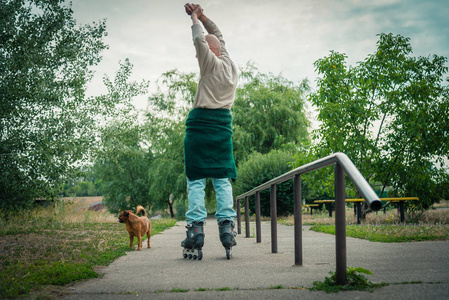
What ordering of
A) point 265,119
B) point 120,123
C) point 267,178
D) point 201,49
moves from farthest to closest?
point 265,119, point 267,178, point 120,123, point 201,49

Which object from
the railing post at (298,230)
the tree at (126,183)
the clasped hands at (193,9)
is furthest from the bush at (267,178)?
the tree at (126,183)

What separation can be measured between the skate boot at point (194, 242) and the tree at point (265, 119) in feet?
55.1

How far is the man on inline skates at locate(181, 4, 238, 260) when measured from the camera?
11.3 feet

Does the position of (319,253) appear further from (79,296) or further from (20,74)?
(20,74)

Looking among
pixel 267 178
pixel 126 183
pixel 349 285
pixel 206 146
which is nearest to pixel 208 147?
pixel 206 146

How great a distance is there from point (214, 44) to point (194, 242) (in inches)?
72.6

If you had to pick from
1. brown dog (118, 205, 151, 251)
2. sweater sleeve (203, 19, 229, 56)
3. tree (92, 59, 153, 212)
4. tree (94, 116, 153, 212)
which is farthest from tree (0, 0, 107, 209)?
tree (94, 116, 153, 212)

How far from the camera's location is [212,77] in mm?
3504

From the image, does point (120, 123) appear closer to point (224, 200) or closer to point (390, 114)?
point (390, 114)

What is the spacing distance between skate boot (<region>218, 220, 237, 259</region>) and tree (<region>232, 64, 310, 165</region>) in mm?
16714

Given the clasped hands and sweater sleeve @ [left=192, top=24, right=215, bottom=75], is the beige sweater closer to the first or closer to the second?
sweater sleeve @ [left=192, top=24, right=215, bottom=75]

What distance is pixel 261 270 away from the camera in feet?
8.79

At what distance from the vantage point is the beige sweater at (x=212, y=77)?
3.35 m

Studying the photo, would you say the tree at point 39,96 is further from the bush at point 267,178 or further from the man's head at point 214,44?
the bush at point 267,178
